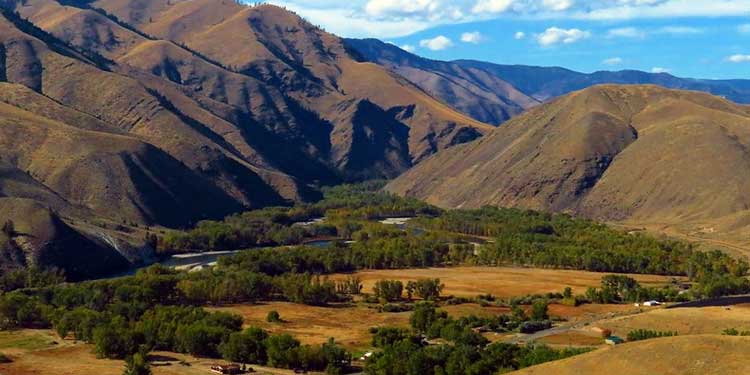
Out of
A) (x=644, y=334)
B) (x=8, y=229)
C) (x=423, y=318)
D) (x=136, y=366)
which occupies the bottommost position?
(x=136, y=366)

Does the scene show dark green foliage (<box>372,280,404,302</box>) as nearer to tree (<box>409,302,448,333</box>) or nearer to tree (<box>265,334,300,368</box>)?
tree (<box>409,302,448,333</box>)

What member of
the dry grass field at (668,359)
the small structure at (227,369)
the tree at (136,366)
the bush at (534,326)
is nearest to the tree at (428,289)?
the bush at (534,326)

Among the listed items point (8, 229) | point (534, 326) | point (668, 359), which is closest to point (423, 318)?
point (534, 326)

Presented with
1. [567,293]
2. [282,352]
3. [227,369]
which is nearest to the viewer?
[227,369]

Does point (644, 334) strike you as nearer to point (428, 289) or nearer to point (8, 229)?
point (428, 289)

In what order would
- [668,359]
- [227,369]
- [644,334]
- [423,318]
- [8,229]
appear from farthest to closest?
[8,229]
[423,318]
[644,334]
[227,369]
[668,359]

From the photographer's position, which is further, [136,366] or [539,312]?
[539,312]
